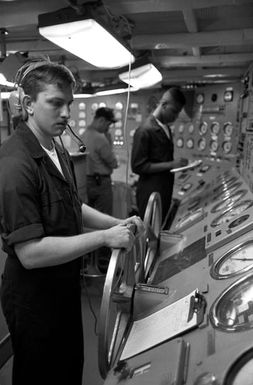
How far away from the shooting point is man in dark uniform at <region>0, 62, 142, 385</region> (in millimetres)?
1234

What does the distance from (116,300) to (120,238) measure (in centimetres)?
28

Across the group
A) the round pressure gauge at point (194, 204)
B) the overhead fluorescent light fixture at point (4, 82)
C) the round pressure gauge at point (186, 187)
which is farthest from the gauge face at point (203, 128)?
the overhead fluorescent light fixture at point (4, 82)

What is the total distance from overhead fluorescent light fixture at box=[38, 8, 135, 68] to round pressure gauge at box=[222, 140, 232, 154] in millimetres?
2258

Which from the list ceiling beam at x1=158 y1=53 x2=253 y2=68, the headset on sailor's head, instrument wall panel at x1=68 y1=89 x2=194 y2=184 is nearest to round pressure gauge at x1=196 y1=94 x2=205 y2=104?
instrument wall panel at x1=68 y1=89 x2=194 y2=184

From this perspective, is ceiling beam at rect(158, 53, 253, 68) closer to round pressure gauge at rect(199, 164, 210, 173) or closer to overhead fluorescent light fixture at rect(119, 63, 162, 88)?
overhead fluorescent light fixture at rect(119, 63, 162, 88)

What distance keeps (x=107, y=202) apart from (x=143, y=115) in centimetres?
168

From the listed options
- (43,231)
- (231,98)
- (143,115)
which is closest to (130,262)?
(43,231)

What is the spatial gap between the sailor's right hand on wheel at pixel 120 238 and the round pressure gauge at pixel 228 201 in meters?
1.19

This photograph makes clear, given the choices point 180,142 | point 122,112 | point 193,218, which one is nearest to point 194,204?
point 193,218

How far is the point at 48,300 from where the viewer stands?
4.68 ft

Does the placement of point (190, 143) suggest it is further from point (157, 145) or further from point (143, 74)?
point (143, 74)

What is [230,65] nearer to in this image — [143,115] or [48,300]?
[143,115]

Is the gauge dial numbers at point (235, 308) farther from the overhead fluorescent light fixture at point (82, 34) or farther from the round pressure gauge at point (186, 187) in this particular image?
the round pressure gauge at point (186, 187)

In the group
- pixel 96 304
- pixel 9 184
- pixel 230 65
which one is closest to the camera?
pixel 9 184
